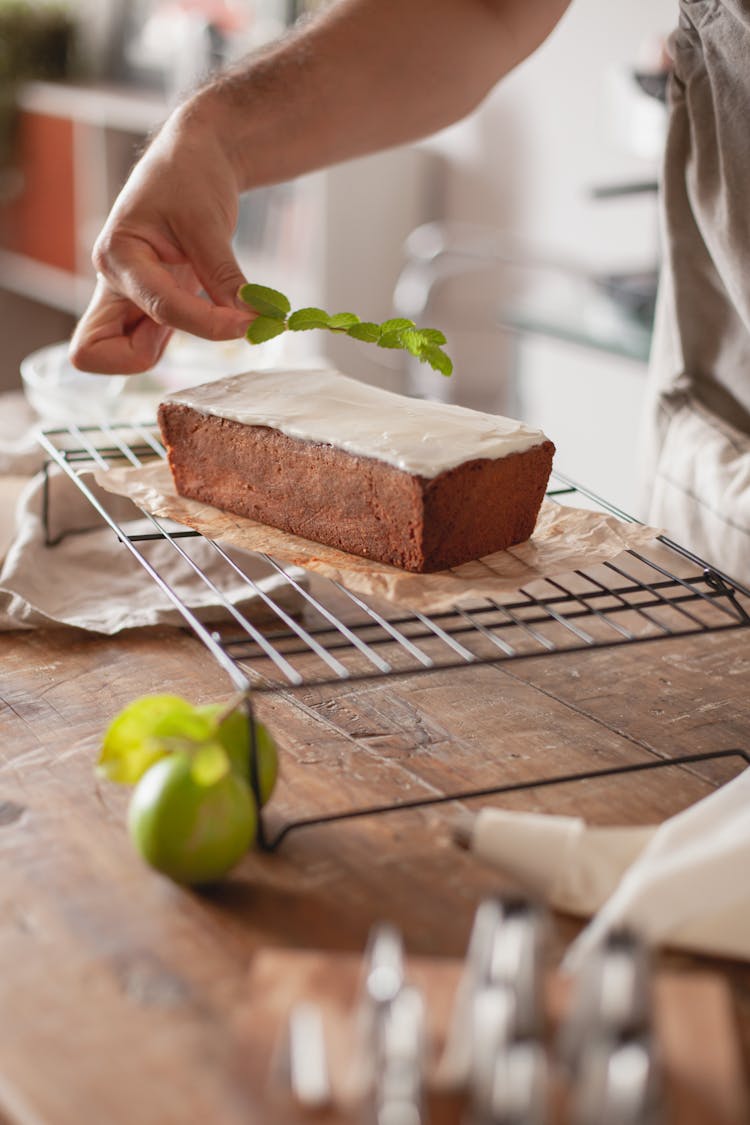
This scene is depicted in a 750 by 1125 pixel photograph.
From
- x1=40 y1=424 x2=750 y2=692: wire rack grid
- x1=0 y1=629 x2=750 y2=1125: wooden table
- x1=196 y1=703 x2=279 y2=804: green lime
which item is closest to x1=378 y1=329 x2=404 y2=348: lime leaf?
x1=40 y1=424 x2=750 y2=692: wire rack grid

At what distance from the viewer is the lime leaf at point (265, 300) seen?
4.13ft

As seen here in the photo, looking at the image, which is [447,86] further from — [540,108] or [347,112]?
[540,108]

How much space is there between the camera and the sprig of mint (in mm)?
1245

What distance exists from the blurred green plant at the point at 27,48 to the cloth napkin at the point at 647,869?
458 cm

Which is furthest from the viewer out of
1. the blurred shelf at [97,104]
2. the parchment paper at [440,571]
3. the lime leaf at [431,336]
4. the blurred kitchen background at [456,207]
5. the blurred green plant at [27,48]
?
the blurred green plant at [27,48]

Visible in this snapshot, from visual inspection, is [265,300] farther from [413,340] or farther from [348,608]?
[348,608]

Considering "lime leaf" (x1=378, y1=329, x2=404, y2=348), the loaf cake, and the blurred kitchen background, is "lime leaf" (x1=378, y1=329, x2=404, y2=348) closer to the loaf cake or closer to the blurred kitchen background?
the loaf cake

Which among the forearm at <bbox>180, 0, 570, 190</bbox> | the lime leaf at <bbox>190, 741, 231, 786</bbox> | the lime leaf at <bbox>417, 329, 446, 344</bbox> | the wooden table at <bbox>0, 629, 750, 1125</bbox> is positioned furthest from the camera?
the forearm at <bbox>180, 0, 570, 190</bbox>

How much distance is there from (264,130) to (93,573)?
56cm

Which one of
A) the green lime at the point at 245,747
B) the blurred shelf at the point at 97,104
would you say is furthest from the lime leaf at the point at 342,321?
the blurred shelf at the point at 97,104

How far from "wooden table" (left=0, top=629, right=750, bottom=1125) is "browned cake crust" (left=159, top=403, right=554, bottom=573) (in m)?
0.14

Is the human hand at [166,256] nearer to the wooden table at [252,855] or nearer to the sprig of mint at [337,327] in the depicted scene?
the sprig of mint at [337,327]

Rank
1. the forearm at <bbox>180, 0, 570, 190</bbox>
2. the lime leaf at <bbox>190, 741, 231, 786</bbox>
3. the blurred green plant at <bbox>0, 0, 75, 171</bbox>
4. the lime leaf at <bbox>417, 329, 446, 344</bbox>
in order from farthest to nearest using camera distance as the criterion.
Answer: the blurred green plant at <bbox>0, 0, 75, 171</bbox>, the forearm at <bbox>180, 0, 570, 190</bbox>, the lime leaf at <bbox>417, 329, 446, 344</bbox>, the lime leaf at <bbox>190, 741, 231, 786</bbox>

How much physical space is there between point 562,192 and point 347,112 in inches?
82.4
